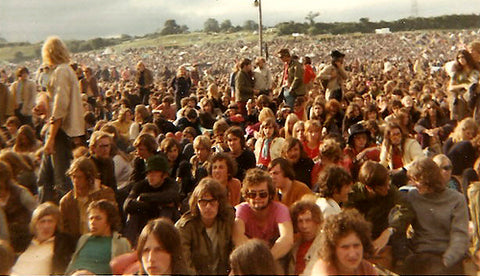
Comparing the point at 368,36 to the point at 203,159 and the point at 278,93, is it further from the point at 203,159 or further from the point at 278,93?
the point at 203,159

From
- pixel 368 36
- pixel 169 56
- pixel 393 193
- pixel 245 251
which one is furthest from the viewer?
pixel 368 36

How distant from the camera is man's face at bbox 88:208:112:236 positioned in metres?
3.82

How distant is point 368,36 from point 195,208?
133 ft

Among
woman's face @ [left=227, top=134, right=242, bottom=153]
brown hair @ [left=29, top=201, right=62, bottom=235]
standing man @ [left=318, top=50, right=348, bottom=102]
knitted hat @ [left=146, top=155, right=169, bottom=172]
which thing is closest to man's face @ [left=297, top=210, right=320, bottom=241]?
knitted hat @ [left=146, top=155, right=169, bottom=172]

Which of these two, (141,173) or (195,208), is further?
(141,173)

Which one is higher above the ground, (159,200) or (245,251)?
(245,251)

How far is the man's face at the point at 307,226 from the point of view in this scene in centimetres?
384

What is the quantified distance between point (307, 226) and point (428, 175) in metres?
0.89

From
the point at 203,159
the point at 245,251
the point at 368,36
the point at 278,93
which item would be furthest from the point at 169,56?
the point at 245,251

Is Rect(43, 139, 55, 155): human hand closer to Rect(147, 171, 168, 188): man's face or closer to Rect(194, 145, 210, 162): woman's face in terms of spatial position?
Rect(147, 171, 168, 188): man's face

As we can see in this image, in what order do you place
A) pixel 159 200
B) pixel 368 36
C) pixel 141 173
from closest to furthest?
pixel 159 200 < pixel 141 173 < pixel 368 36

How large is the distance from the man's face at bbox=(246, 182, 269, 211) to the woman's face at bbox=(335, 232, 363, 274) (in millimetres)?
1032

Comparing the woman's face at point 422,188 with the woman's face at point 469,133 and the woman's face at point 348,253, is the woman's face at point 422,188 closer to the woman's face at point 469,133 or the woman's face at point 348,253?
the woman's face at point 348,253

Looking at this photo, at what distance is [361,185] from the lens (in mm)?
4277
